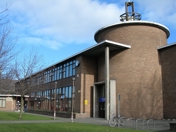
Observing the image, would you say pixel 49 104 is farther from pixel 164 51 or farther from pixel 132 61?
pixel 164 51

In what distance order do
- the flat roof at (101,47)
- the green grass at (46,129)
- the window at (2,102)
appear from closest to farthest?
the green grass at (46,129)
the flat roof at (101,47)
the window at (2,102)

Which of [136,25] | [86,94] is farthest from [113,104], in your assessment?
[136,25]

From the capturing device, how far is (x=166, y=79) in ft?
93.2

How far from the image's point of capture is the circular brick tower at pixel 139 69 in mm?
28016

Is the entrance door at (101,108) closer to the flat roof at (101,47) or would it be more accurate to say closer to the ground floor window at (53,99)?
the ground floor window at (53,99)

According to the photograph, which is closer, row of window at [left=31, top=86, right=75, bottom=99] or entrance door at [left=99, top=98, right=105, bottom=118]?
entrance door at [left=99, top=98, right=105, bottom=118]

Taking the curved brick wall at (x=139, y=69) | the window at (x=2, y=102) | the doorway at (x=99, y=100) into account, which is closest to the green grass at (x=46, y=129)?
the curved brick wall at (x=139, y=69)

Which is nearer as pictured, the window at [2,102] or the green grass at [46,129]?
the green grass at [46,129]

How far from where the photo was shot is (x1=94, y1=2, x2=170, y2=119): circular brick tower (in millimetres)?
28016

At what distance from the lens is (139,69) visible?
93.7 feet

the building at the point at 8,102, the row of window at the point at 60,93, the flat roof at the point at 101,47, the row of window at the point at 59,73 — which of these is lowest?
the building at the point at 8,102

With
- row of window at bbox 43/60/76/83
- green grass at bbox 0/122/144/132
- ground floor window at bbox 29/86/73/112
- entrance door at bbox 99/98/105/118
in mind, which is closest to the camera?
green grass at bbox 0/122/144/132

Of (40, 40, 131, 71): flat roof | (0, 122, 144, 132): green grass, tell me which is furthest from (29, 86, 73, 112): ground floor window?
(0, 122, 144, 132): green grass

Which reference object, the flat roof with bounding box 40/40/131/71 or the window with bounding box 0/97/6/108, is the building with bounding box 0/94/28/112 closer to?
the window with bounding box 0/97/6/108
